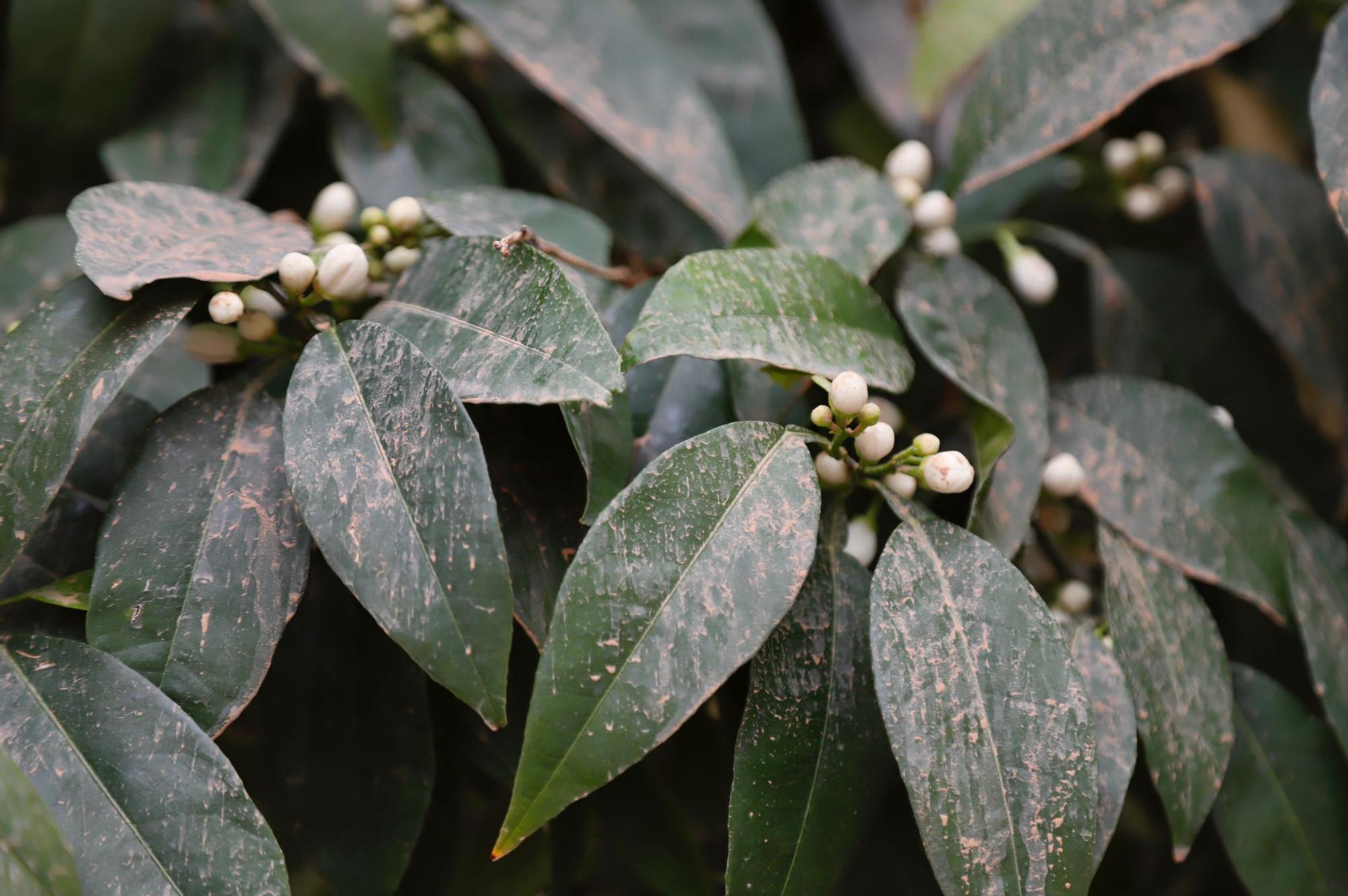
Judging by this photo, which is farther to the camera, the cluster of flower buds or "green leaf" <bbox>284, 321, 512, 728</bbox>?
the cluster of flower buds

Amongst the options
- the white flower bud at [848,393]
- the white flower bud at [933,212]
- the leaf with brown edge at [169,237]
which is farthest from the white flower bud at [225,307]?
the white flower bud at [933,212]

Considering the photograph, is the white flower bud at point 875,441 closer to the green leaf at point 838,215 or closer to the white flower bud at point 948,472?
the white flower bud at point 948,472

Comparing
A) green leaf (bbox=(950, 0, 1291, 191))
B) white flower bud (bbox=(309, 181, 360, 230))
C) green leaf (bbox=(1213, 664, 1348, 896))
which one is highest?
green leaf (bbox=(950, 0, 1291, 191))

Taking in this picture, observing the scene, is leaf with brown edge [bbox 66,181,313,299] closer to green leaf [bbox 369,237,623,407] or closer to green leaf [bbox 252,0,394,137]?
green leaf [bbox 369,237,623,407]

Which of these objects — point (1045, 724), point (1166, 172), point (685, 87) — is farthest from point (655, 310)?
point (1166, 172)

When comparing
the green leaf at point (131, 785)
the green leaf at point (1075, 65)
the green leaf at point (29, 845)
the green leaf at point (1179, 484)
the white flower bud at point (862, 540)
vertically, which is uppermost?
the green leaf at point (1075, 65)

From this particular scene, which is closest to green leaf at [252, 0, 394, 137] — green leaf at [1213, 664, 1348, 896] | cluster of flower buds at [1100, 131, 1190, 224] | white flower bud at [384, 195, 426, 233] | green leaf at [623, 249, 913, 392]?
white flower bud at [384, 195, 426, 233]

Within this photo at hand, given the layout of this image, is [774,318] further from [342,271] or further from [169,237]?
[169,237]
